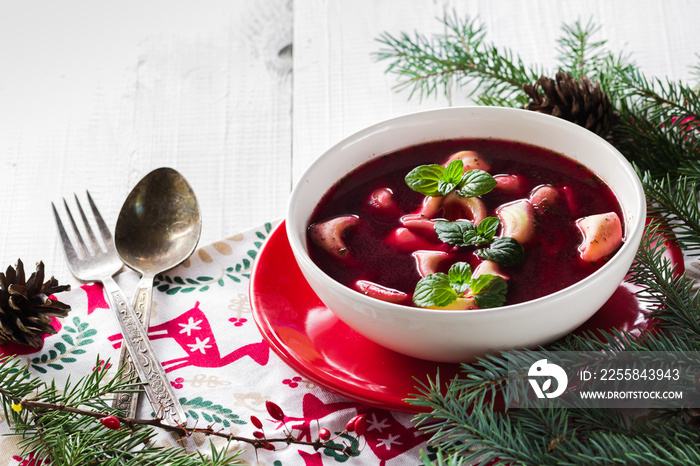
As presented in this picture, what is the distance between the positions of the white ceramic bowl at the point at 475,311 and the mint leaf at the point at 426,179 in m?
0.18

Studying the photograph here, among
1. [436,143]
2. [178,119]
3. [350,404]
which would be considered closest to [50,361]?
[350,404]

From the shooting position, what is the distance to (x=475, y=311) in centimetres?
130

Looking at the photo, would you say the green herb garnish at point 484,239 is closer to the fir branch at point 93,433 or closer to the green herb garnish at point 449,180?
the green herb garnish at point 449,180

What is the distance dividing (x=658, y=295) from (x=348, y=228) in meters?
0.68

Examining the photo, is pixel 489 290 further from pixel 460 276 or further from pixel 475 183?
pixel 475 183

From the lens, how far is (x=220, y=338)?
1718mm

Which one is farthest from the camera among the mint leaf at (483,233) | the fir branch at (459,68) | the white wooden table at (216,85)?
the white wooden table at (216,85)

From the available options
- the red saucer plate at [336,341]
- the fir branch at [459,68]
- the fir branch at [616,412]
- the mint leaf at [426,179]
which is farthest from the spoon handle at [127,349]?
the fir branch at [459,68]

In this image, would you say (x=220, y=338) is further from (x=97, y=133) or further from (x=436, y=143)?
(x=97, y=133)

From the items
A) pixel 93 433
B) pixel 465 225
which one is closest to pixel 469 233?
pixel 465 225

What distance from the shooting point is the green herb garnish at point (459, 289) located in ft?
4.58

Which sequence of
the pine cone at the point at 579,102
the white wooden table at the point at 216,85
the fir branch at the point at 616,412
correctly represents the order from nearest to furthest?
the fir branch at the point at 616,412, the pine cone at the point at 579,102, the white wooden table at the point at 216,85

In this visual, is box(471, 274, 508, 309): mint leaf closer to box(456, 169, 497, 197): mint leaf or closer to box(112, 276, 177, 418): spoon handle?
box(456, 169, 497, 197): mint leaf

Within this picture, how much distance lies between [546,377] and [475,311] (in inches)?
6.9
